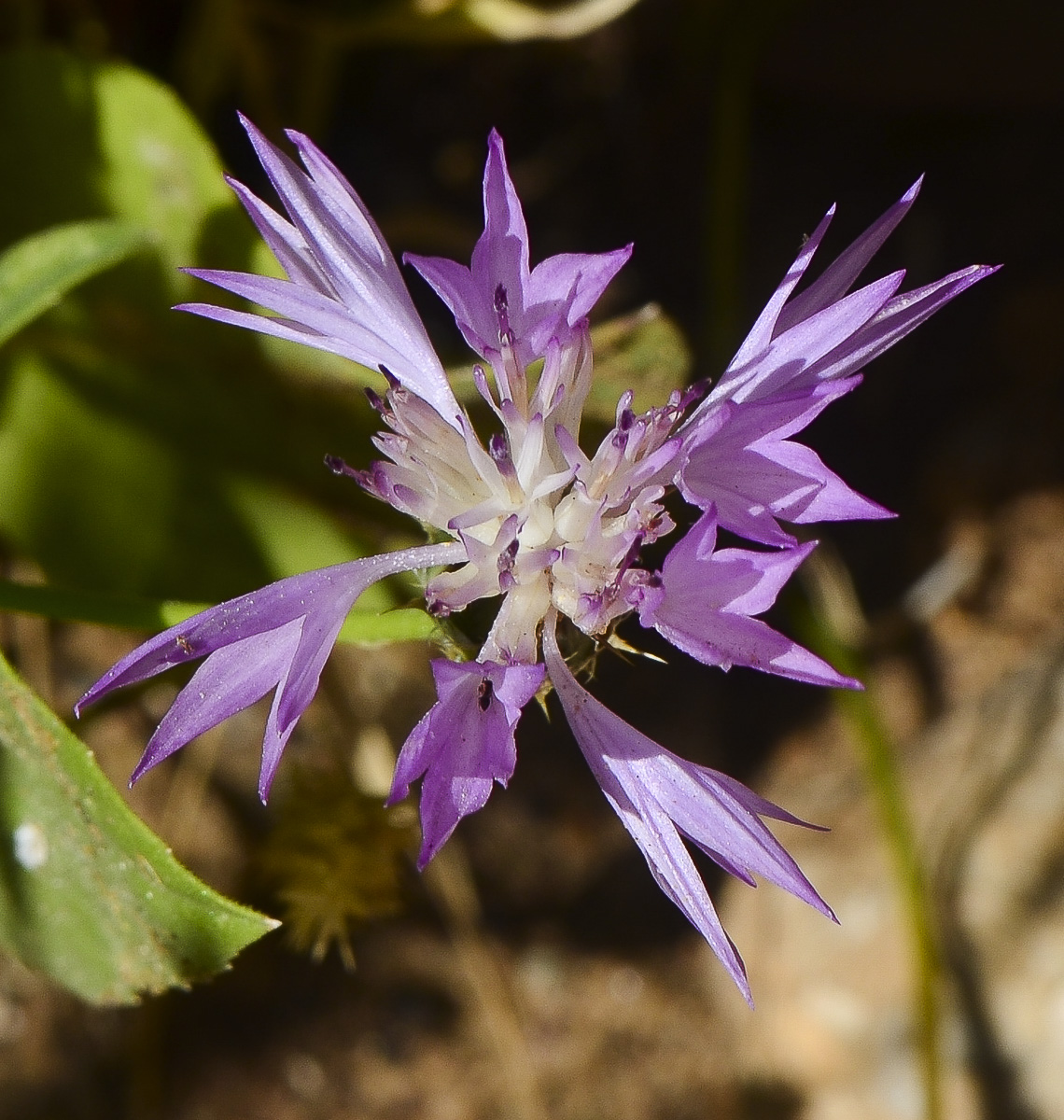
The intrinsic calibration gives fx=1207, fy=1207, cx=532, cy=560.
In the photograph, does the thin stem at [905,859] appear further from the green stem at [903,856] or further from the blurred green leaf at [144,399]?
the blurred green leaf at [144,399]

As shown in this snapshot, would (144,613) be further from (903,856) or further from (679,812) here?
(903,856)

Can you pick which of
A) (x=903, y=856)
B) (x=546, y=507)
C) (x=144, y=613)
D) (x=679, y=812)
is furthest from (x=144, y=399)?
(x=903, y=856)

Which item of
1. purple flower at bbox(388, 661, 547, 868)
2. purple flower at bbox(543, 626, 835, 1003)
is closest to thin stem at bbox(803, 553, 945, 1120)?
purple flower at bbox(543, 626, 835, 1003)

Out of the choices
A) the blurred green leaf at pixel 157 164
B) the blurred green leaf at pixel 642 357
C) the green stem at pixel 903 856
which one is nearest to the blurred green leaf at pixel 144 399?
the blurred green leaf at pixel 157 164

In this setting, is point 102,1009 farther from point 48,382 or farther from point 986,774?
point 986,774

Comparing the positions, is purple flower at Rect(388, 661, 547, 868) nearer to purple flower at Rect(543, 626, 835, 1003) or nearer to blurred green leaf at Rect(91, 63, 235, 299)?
purple flower at Rect(543, 626, 835, 1003)

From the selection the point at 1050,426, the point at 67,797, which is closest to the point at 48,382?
the point at 67,797
